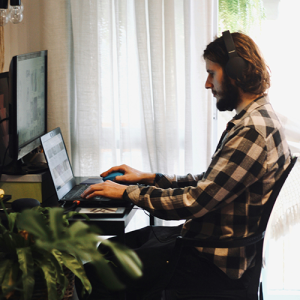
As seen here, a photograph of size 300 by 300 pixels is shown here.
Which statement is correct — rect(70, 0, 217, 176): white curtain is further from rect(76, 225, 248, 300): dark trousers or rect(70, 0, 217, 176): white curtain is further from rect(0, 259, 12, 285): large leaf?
rect(0, 259, 12, 285): large leaf

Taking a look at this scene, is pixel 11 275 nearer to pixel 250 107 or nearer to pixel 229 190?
pixel 229 190

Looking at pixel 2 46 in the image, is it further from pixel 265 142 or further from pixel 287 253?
pixel 287 253

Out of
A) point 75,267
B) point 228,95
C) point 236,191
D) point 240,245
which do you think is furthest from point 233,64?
point 75,267

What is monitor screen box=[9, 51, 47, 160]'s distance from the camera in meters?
1.30

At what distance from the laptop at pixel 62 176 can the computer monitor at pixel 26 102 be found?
11cm

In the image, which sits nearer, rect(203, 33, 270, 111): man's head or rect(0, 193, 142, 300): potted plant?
rect(0, 193, 142, 300): potted plant

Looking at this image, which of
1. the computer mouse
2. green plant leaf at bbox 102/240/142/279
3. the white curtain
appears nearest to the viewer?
green plant leaf at bbox 102/240/142/279

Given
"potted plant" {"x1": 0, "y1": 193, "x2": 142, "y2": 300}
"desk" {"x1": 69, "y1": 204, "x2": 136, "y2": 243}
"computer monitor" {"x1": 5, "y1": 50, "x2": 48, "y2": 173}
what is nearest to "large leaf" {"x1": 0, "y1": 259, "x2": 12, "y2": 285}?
"potted plant" {"x1": 0, "y1": 193, "x2": 142, "y2": 300}

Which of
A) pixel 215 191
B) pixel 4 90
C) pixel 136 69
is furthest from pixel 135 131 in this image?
pixel 215 191

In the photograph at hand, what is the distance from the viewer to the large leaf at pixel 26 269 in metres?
0.66

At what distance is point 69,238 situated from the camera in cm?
56

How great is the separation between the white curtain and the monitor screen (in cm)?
30

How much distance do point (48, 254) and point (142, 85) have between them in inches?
53.5

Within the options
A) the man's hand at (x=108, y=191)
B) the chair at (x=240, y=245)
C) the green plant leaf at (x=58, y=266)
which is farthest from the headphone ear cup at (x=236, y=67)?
the green plant leaf at (x=58, y=266)
